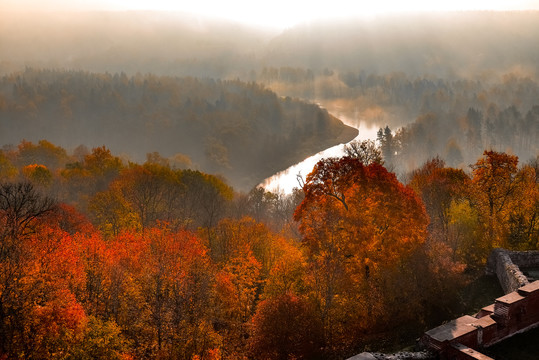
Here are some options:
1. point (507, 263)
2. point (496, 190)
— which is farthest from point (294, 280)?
point (496, 190)

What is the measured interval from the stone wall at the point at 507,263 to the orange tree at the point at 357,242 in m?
5.81

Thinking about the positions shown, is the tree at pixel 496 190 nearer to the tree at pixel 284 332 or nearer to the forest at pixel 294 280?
the forest at pixel 294 280

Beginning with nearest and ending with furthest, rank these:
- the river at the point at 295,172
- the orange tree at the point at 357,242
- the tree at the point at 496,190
A: the orange tree at the point at 357,242, the tree at the point at 496,190, the river at the point at 295,172

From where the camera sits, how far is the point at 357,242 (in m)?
29.5

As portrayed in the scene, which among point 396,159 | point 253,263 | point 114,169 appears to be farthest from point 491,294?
point 396,159

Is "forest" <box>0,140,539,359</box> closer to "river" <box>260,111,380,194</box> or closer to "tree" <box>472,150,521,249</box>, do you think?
"tree" <box>472,150,521,249</box>

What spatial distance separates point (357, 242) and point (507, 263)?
10.6m

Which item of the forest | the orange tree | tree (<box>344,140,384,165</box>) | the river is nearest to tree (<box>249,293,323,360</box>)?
the forest

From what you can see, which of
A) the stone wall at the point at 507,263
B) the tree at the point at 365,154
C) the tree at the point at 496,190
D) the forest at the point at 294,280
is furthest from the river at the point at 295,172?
the stone wall at the point at 507,263

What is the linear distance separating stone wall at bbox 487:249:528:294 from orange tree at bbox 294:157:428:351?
5.81m

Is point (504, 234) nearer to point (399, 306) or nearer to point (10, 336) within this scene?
point (399, 306)

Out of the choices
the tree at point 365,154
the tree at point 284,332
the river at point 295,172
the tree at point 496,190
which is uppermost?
the river at point 295,172

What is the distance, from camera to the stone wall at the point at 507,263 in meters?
27.1

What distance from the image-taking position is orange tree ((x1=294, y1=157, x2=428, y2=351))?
28.0 meters
